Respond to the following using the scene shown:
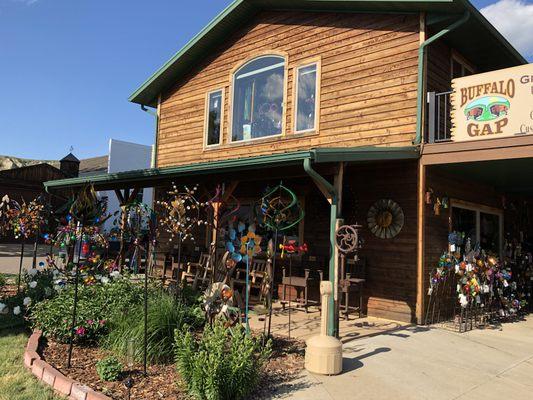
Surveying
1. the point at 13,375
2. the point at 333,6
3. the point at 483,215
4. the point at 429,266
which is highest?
the point at 333,6

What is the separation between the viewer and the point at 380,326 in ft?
24.3

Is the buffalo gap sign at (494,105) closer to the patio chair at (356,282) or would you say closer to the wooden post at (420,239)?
the wooden post at (420,239)

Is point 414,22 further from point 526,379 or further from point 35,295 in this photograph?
point 35,295

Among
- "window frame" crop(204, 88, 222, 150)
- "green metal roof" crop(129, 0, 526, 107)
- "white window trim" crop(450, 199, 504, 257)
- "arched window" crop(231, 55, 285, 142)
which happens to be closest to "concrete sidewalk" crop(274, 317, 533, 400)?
"white window trim" crop(450, 199, 504, 257)

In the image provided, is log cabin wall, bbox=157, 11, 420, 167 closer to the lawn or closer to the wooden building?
the wooden building

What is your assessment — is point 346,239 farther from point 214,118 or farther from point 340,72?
point 214,118

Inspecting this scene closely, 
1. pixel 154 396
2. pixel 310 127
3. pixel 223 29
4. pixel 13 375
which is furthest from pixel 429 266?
pixel 223 29

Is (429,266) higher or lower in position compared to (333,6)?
lower

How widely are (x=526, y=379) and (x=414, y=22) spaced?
607 cm

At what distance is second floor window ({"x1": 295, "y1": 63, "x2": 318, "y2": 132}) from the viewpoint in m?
9.69

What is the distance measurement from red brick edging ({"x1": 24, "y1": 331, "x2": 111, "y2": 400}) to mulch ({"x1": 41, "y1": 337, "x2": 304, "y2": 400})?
4.8 inches

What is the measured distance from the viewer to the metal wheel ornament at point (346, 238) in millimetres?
5986

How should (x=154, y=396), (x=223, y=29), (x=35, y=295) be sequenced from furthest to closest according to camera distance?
(x=223, y=29), (x=35, y=295), (x=154, y=396)

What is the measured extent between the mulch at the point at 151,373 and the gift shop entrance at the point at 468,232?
3.24 metres
